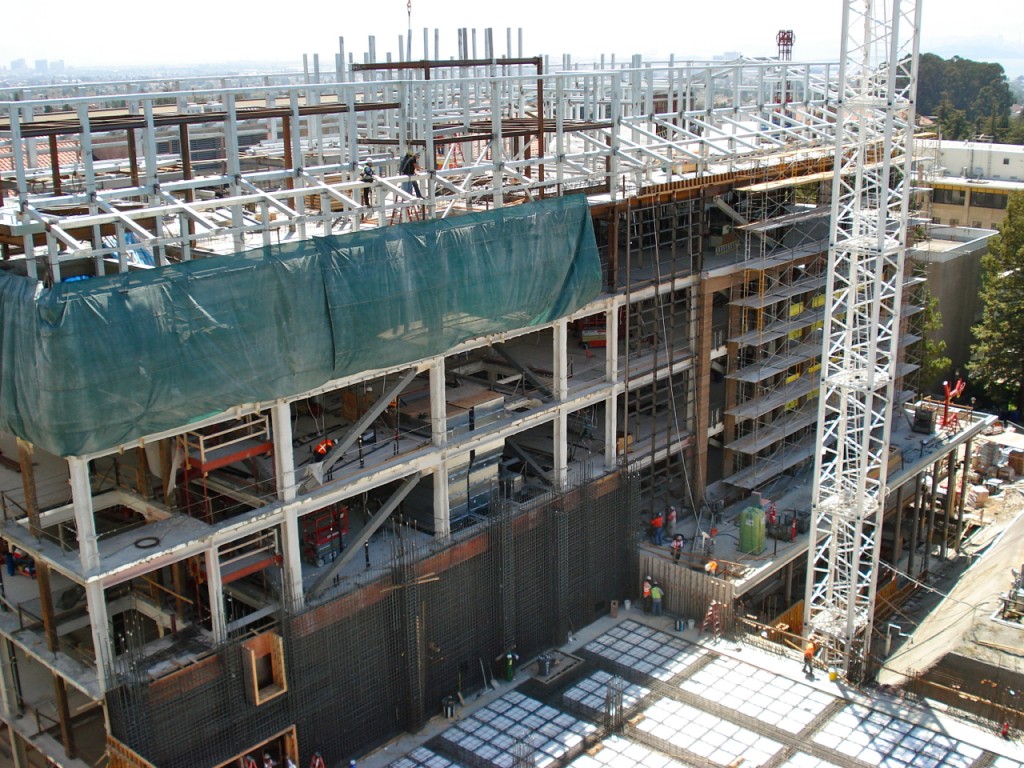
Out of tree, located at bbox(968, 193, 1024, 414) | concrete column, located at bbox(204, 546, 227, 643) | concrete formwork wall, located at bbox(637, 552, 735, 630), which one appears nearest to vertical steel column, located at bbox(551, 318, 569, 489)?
concrete formwork wall, located at bbox(637, 552, 735, 630)

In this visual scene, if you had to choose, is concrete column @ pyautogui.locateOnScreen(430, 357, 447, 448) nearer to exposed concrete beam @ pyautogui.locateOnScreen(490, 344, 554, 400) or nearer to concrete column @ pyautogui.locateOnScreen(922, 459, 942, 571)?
exposed concrete beam @ pyautogui.locateOnScreen(490, 344, 554, 400)

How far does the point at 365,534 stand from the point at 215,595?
15.1 feet

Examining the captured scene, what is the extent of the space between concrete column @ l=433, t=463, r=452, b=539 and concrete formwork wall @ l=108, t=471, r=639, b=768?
0.50m

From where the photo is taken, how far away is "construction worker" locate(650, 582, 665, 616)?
33.9m

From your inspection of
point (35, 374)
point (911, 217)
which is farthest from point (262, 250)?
point (911, 217)

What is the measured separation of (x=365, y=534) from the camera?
93.7 feet

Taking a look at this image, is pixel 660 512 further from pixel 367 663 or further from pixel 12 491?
pixel 12 491

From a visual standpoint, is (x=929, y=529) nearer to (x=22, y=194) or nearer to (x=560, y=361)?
(x=560, y=361)

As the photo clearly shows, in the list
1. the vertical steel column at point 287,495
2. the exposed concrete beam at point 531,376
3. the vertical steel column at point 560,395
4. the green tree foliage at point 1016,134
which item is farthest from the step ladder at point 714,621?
the green tree foliage at point 1016,134

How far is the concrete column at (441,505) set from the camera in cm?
3003

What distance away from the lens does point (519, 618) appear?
31672 millimetres

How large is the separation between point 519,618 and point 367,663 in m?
5.53

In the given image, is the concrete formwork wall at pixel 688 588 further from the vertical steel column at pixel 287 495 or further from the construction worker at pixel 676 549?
the vertical steel column at pixel 287 495

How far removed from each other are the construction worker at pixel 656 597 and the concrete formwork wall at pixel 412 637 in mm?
1150
